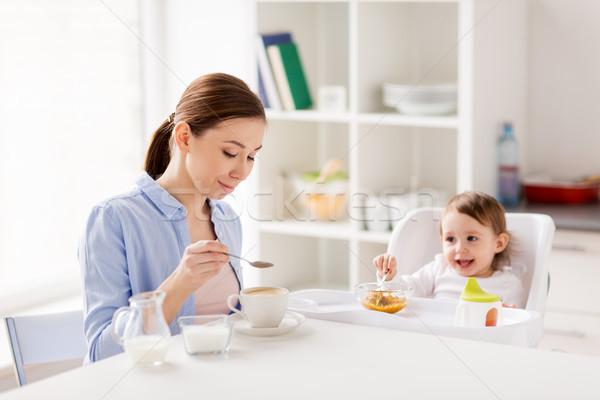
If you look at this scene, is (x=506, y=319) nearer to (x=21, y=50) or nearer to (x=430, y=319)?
(x=430, y=319)

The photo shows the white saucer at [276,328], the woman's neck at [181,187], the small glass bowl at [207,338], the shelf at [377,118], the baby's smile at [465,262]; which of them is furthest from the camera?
the shelf at [377,118]

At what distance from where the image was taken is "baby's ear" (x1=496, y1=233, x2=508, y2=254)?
1.88 metres

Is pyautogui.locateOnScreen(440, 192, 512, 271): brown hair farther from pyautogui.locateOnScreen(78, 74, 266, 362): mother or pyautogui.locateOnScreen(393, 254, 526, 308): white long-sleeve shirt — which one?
Result: pyautogui.locateOnScreen(78, 74, 266, 362): mother

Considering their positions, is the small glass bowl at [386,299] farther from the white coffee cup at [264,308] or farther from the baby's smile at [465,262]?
the baby's smile at [465,262]

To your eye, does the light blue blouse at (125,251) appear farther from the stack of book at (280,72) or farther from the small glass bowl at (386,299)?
the stack of book at (280,72)

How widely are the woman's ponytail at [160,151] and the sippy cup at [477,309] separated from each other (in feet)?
2.41

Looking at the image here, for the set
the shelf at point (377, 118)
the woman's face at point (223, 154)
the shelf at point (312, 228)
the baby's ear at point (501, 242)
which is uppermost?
the shelf at point (377, 118)

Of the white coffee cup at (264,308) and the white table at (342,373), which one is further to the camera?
the white coffee cup at (264,308)

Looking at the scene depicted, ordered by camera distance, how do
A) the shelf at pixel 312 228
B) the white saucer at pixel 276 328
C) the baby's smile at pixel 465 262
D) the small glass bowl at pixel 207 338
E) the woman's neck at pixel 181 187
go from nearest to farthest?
1. the small glass bowl at pixel 207 338
2. the white saucer at pixel 276 328
3. the woman's neck at pixel 181 187
4. the baby's smile at pixel 465 262
5. the shelf at pixel 312 228

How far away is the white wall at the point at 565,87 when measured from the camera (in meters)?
2.77

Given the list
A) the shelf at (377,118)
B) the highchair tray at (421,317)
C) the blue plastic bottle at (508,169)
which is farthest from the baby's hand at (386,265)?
the blue plastic bottle at (508,169)

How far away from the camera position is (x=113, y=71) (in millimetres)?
3152

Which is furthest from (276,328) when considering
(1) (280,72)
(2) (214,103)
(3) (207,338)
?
(1) (280,72)

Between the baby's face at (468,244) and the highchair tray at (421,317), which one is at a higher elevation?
the baby's face at (468,244)
